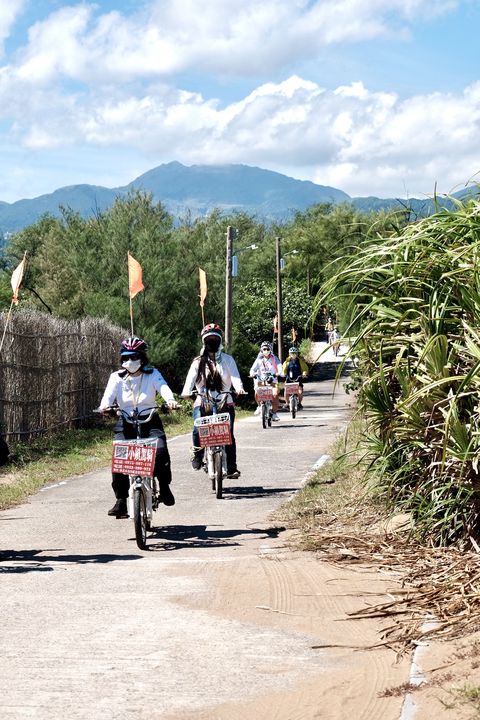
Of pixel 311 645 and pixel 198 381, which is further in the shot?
pixel 198 381

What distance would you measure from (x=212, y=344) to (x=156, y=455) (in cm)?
354

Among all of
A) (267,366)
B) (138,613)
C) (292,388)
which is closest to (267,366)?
(267,366)

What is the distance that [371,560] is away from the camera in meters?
9.27

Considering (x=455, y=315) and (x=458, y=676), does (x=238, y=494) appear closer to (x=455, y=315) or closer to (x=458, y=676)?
(x=455, y=315)

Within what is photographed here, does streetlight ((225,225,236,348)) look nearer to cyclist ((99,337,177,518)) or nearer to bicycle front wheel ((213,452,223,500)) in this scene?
bicycle front wheel ((213,452,223,500))

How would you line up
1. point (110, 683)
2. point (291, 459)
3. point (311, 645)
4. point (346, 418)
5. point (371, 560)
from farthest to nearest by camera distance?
point (346, 418) < point (291, 459) < point (371, 560) < point (311, 645) < point (110, 683)

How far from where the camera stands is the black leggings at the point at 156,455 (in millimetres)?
10781

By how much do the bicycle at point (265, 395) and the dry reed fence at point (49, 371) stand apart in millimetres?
3733

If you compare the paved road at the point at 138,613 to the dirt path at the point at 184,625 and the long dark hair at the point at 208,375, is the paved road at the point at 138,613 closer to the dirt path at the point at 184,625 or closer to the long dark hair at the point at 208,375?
the dirt path at the point at 184,625

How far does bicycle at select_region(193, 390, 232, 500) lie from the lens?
13.4 meters

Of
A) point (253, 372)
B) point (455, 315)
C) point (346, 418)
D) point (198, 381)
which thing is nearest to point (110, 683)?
point (455, 315)

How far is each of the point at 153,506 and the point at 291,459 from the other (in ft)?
26.4

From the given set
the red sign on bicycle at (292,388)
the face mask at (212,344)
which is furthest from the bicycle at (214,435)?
the red sign on bicycle at (292,388)

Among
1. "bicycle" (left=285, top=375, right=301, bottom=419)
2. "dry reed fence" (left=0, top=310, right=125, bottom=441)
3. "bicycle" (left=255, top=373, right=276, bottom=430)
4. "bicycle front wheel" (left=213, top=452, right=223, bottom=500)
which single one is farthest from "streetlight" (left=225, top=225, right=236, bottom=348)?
"bicycle front wheel" (left=213, top=452, right=223, bottom=500)
